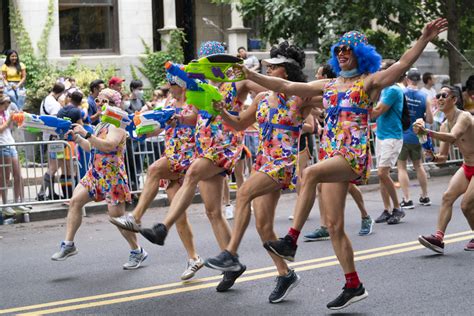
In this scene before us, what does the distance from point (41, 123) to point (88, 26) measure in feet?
44.2

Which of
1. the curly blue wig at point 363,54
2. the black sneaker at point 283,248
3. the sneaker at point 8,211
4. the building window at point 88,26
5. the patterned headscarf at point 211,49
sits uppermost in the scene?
the building window at point 88,26

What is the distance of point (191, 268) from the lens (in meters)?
9.13

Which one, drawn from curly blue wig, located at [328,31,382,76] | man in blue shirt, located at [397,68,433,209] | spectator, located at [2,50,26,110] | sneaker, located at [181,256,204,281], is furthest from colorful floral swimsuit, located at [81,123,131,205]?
spectator, located at [2,50,26,110]

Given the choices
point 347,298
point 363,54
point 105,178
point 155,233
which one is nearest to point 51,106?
point 105,178

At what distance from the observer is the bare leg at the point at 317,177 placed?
7500 mm

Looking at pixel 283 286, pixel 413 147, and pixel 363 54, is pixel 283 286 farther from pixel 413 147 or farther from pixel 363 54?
pixel 413 147

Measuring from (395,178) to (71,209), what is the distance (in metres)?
9.65

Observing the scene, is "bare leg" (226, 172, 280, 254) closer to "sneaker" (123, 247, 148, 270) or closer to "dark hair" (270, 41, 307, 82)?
"dark hair" (270, 41, 307, 82)

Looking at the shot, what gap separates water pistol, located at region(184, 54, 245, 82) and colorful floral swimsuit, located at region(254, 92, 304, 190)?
0.74 meters

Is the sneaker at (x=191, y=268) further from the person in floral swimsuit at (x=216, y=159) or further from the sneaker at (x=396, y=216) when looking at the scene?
the sneaker at (x=396, y=216)

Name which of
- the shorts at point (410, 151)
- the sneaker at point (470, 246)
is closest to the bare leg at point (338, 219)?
the sneaker at point (470, 246)


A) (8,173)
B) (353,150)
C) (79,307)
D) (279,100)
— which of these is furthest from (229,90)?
(8,173)

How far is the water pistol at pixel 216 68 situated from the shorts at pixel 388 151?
5.27 meters

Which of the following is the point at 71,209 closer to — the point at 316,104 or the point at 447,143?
the point at 316,104
